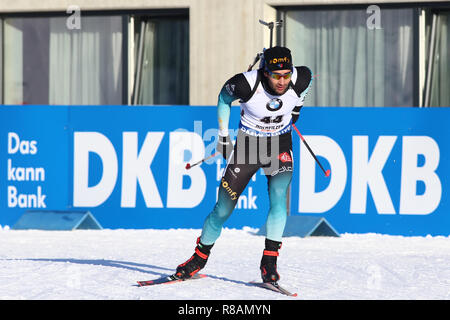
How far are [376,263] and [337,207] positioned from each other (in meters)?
2.40

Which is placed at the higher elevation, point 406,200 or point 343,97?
point 343,97

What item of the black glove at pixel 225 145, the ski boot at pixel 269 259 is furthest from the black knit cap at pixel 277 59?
the ski boot at pixel 269 259

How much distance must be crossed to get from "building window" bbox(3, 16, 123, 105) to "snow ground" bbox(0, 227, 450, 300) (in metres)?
3.74

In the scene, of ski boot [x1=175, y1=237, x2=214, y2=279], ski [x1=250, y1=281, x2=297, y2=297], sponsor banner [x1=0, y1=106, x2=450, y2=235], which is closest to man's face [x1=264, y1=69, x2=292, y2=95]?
ski boot [x1=175, y1=237, x2=214, y2=279]

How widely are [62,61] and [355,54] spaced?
15.4ft

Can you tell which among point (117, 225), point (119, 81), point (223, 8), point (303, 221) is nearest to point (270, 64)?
point (303, 221)

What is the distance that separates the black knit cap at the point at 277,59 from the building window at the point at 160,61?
7.56m

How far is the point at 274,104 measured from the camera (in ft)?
22.8

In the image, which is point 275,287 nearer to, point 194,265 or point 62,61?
point 194,265

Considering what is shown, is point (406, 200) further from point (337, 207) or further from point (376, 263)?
point (376, 263)

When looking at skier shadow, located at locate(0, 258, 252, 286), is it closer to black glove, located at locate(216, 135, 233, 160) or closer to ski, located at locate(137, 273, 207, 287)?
ski, located at locate(137, 273, 207, 287)

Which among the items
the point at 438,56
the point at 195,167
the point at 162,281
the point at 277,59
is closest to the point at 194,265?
the point at 162,281

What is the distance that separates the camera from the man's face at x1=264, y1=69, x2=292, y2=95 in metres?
6.82

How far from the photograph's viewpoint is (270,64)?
6789mm
